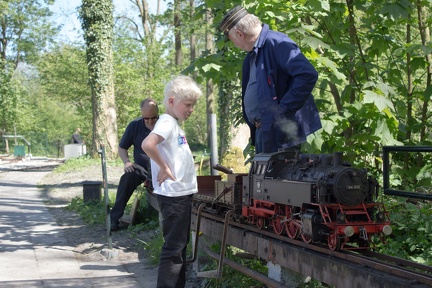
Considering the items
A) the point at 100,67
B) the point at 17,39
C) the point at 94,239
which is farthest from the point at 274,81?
the point at 17,39

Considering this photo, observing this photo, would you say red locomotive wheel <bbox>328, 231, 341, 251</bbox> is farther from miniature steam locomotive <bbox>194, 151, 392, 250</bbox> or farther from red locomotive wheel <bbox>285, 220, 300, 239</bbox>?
red locomotive wheel <bbox>285, 220, 300, 239</bbox>

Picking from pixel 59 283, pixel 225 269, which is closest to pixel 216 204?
pixel 225 269

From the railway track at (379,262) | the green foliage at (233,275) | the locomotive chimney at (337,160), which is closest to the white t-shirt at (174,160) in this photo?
the railway track at (379,262)

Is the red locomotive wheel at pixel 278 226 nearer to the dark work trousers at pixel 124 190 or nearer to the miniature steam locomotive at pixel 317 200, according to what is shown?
the miniature steam locomotive at pixel 317 200

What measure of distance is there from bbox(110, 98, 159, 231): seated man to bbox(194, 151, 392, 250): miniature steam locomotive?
336 centimetres

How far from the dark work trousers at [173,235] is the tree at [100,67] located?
749 inches

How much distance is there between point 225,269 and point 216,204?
→ 2.23 ft

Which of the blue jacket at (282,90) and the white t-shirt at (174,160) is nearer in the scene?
the white t-shirt at (174,160)

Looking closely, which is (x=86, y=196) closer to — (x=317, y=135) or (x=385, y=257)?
(x=317, y=135)

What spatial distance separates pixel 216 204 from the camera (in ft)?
21.6

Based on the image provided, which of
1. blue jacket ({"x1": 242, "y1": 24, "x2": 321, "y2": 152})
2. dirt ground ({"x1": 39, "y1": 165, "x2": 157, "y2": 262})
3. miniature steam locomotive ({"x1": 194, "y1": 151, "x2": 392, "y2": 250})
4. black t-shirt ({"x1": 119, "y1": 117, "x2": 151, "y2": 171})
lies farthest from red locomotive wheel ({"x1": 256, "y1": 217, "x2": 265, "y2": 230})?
black t-shirt ({"x1": 119, "y1": 117, "x2": 151, "y2": 171})

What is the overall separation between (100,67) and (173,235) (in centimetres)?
1960

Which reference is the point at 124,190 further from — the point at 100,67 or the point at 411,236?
the point at 100,67

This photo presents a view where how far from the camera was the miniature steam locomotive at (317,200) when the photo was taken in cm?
443
